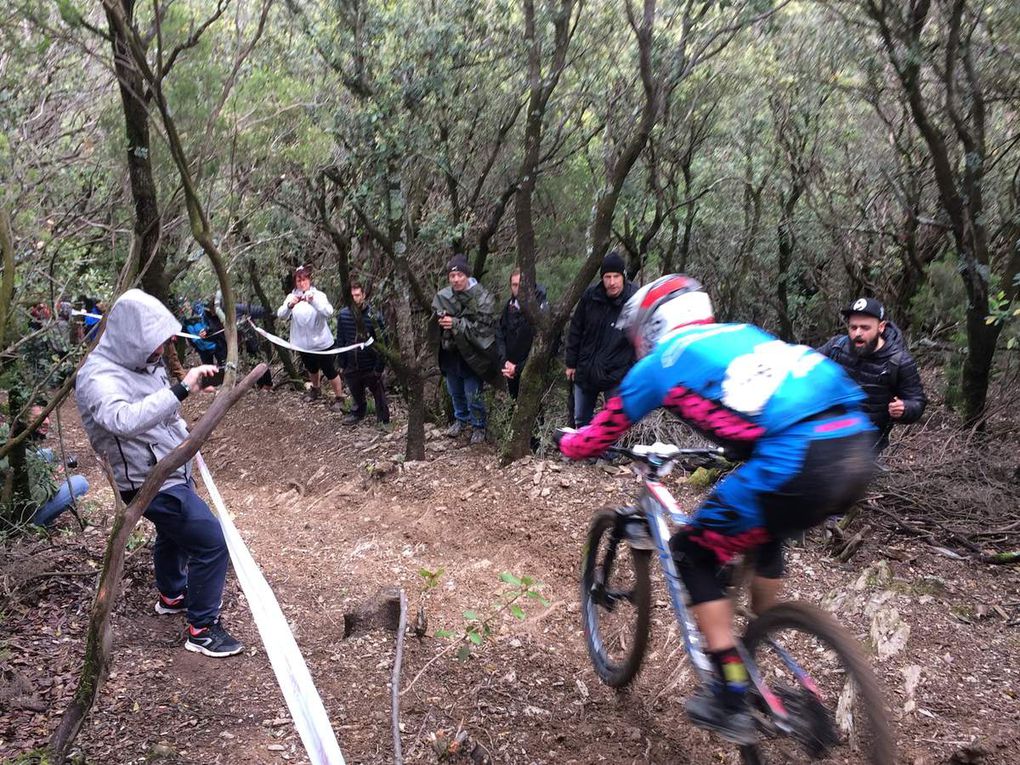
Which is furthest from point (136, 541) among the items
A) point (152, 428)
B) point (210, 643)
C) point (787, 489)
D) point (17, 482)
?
point (787, 489)

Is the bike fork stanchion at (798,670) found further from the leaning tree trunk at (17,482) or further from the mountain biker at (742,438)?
the leaning tree trunk at (17,482)

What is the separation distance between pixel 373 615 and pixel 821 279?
1268 cm

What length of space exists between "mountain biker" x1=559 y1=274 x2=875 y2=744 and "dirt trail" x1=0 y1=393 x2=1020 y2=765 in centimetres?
93

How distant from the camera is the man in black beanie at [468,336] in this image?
8.60 m

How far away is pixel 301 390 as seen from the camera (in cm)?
1388

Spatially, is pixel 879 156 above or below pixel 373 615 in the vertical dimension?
above

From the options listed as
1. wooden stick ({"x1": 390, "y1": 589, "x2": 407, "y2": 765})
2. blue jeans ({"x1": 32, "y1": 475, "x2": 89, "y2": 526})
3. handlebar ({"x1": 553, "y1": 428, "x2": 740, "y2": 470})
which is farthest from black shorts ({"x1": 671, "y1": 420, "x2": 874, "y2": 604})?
blue jeans ({"x1": 32, "y1": 475, "x2": 89, "y2": 526})

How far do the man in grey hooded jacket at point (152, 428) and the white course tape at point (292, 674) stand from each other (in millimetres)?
260

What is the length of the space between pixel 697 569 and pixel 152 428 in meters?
2.95

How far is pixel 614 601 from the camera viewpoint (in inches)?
167

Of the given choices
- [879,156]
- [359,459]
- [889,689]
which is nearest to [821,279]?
[879,156]

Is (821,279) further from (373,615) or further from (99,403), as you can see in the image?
(99,403)

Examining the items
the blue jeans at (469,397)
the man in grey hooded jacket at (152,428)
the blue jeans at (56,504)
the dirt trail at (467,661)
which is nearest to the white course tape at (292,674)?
the man in grey hooded jacket at (152,428)

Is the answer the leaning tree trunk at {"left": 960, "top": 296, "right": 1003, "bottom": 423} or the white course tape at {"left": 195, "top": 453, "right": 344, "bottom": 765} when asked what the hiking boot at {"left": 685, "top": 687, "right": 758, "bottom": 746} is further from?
the leaning tree trunk at {"left": 960, "top": 296, "right": 1003, "bottom": 423}
